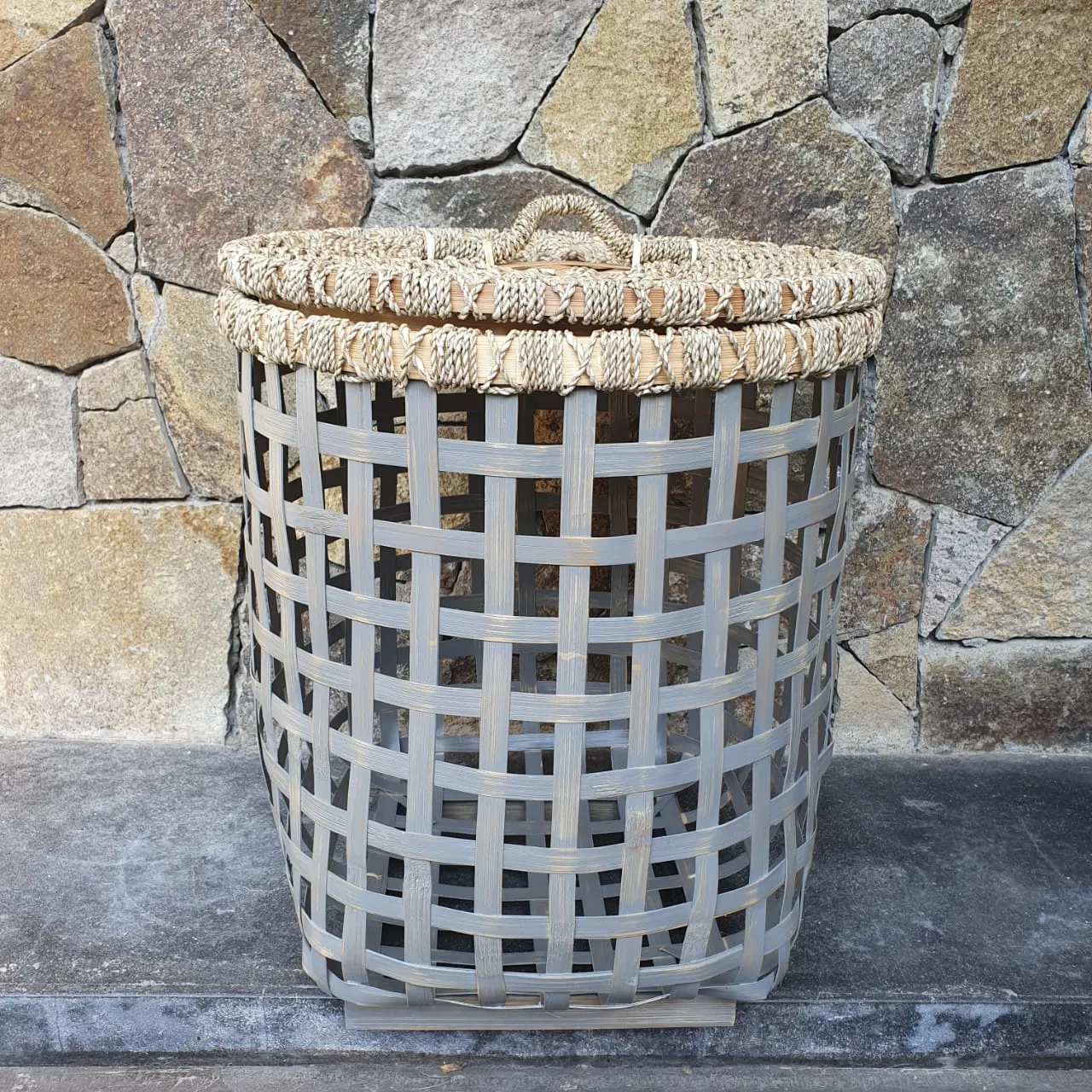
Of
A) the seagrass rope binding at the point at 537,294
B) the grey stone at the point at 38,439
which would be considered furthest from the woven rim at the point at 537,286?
the grey stone at the point at 38,439

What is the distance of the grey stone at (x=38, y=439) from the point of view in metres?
1.19

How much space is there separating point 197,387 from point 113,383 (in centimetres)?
10

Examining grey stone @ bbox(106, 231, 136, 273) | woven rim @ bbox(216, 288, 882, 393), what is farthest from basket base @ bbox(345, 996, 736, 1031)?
grey stone @ bbox(106, 231, 136, 273)

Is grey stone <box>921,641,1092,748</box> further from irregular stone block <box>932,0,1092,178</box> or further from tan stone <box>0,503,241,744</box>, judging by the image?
tan stone <box>0,503,241,744</box>

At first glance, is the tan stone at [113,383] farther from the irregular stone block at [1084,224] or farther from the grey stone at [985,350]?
the irregular stone block at [1084,224]

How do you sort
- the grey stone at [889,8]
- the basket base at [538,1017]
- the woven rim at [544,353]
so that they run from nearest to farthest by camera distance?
the woven rim at [544,353]
the basket base at [538,1017]
the grey stone at [889,8]

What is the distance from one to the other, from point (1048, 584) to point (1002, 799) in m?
0.25

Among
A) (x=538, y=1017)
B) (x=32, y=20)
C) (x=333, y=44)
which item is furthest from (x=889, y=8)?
(x=538, y=1017)

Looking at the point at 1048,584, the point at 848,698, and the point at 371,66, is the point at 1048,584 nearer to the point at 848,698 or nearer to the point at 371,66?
the point at 848,698

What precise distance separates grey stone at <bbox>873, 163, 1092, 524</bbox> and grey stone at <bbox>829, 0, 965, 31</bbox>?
17cm

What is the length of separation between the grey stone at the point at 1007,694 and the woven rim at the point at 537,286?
Result: 582 mm

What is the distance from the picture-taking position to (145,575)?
1228 millimetres

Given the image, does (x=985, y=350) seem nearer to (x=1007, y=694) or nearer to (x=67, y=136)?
(x=1007, y=694)

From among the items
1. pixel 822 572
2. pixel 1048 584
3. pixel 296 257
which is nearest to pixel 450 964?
pixel 822 572
